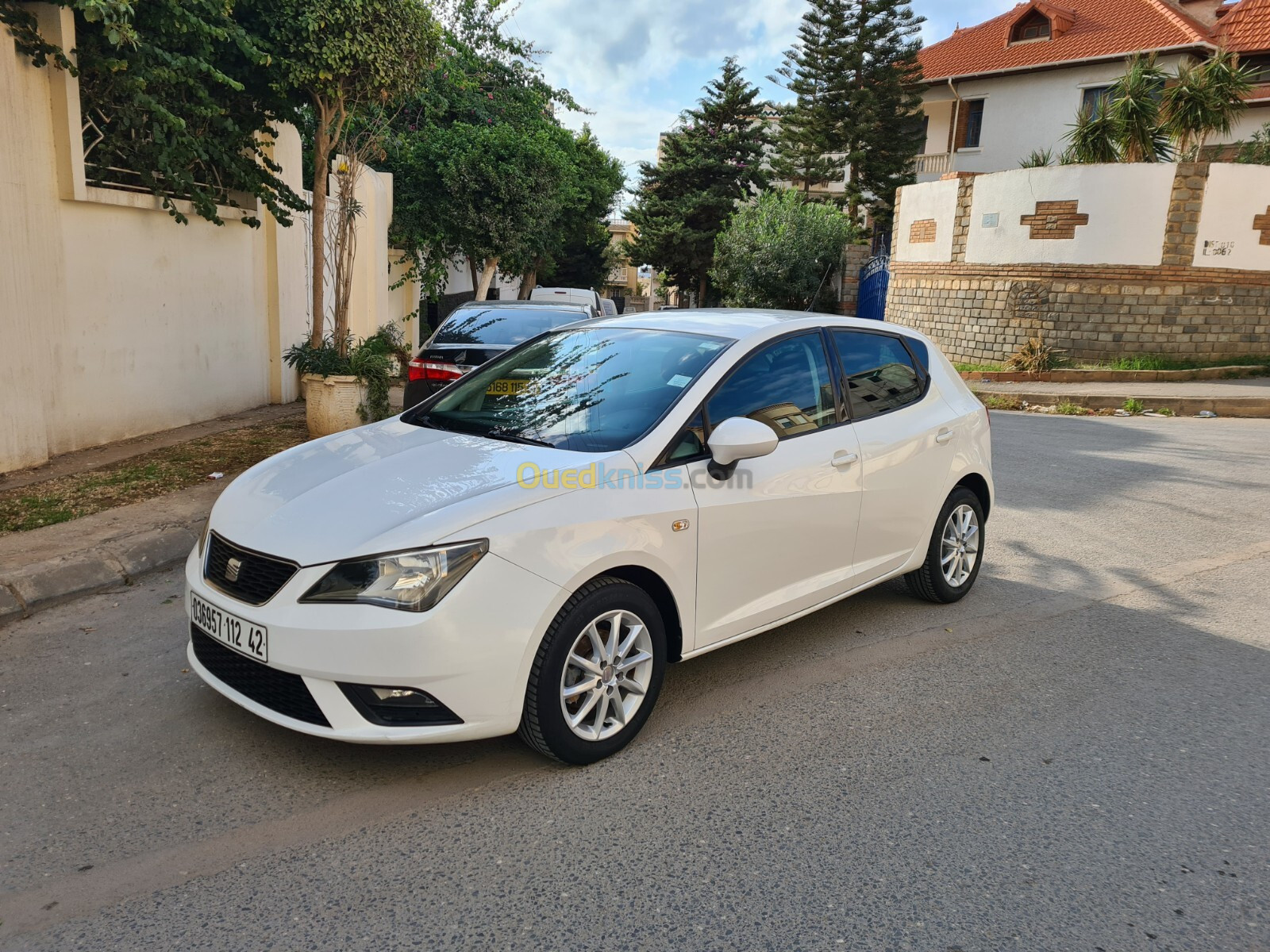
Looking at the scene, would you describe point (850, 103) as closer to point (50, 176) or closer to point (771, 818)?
point (50, 176)

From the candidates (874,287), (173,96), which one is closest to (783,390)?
(173,96)

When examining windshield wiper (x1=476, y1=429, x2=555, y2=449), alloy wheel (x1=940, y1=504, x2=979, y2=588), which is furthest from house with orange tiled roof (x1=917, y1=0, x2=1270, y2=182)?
windshield wiper (x1=476, y1=429, x2=555, y2=449)

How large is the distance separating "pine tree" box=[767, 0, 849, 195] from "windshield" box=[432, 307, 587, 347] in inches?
1070

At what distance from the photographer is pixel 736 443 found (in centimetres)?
374

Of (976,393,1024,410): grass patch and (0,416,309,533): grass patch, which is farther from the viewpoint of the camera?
(976,393,1024,410): grass patch

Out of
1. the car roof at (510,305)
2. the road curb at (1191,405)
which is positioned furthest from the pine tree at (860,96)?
the car roof at (510,305)

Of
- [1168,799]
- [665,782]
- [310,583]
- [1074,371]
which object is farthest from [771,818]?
[1074,371]

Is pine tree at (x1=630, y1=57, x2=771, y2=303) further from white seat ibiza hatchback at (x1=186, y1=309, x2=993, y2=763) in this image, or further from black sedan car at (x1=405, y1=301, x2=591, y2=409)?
white seat ibiza hatchback at (x1=186, y1=309, x2=993, y2=763)

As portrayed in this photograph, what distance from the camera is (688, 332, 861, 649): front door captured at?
387 centimetres

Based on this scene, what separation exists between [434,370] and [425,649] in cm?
621

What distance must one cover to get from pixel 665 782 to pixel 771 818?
42 centimetres

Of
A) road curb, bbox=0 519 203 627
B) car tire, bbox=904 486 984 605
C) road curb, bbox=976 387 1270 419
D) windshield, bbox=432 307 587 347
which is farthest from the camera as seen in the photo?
road curb, bbox=976 387 1270 419

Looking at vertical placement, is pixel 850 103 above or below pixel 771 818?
above

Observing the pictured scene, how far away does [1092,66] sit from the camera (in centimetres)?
3106
